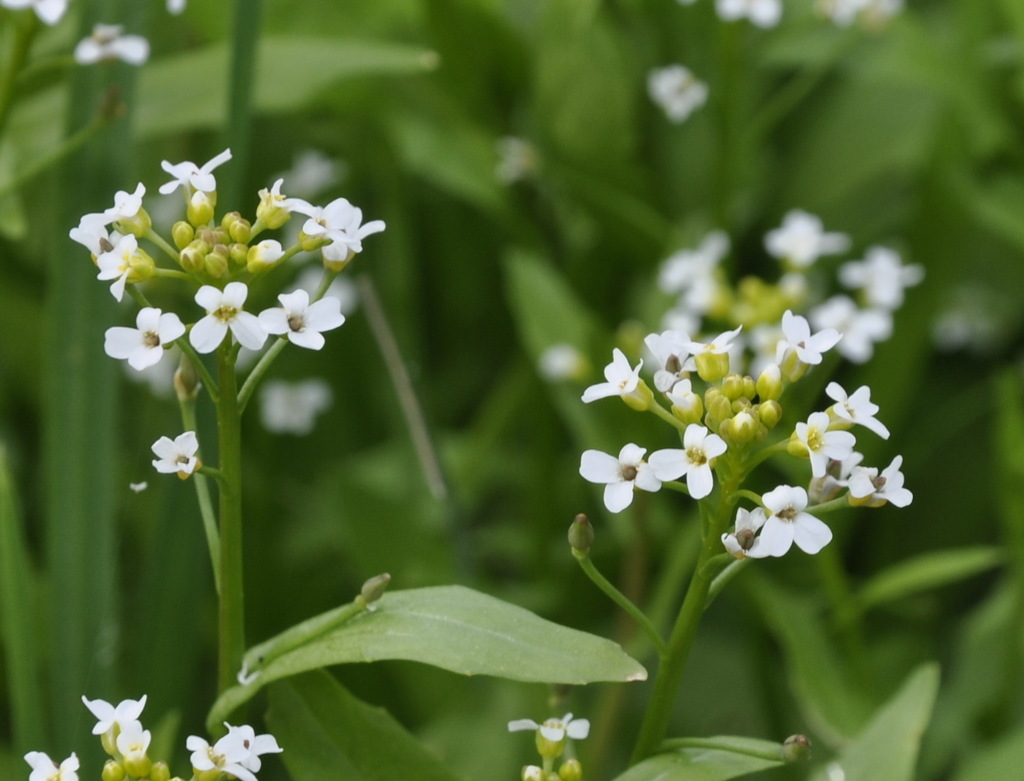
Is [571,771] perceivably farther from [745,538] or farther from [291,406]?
[291,406]

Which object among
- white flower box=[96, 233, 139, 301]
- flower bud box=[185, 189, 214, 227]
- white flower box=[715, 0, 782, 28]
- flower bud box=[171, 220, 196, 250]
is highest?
white flower box=[715, 0, 782, 28]

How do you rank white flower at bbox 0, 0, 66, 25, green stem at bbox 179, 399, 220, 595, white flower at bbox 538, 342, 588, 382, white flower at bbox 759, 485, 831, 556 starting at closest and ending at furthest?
white flower at bbox 759, 485, 831, 556 < green stem at bbox 179, 399, 220, 595 < white flower at bbox 0, 0, 66, 25 < white flower at bbox 538, 342, 588, 382

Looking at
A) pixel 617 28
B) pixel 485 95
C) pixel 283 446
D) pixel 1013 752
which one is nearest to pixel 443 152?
pixel 485 95

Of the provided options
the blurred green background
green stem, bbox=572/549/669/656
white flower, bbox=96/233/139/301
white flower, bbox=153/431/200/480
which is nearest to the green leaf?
green stem, bbox=572/549/669/656

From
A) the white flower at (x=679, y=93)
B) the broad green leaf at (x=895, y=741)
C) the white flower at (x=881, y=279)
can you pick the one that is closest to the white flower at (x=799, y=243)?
the white flower at (x=881, y=279)

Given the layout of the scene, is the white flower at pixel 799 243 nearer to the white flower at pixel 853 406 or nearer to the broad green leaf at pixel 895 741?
the broad green leaf at pixel 895 741

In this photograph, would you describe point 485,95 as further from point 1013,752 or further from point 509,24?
point 1013,752

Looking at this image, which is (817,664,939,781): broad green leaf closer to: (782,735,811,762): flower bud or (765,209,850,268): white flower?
(782,735,811,762): flower bud
